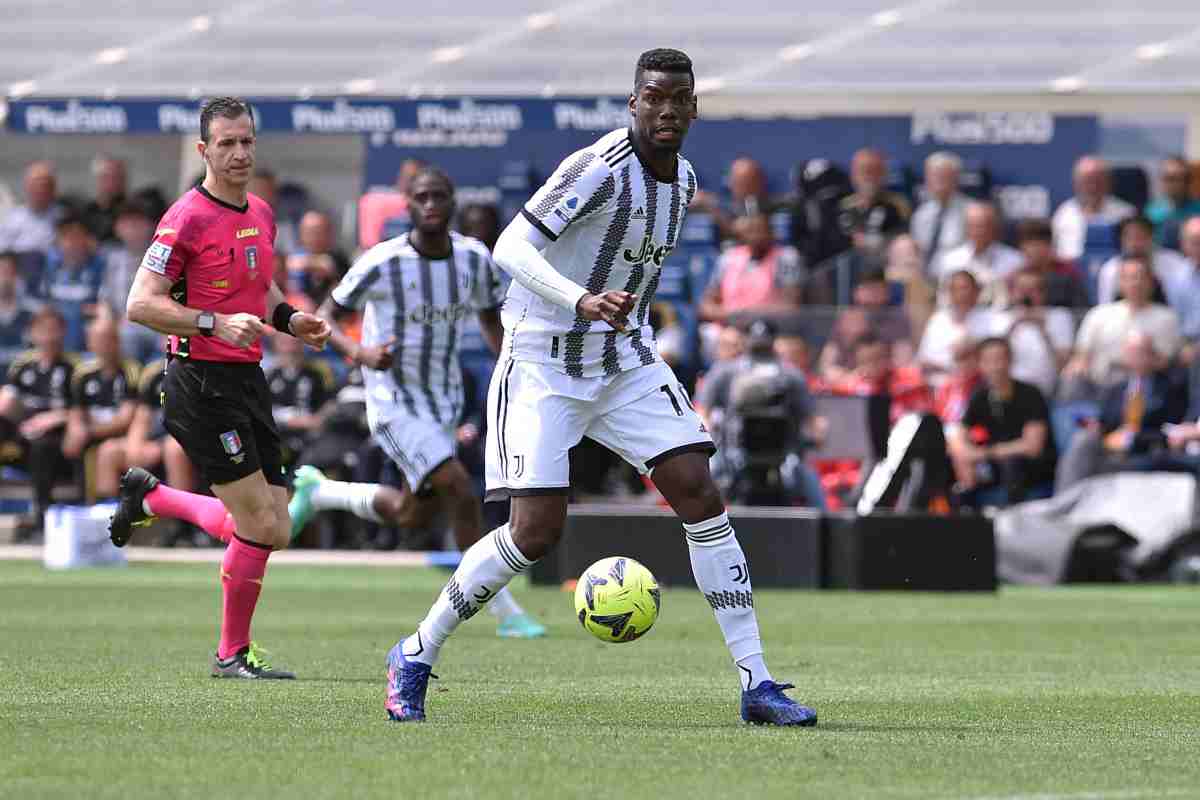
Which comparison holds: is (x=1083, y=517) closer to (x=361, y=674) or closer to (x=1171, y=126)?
(x=1171, y=126)

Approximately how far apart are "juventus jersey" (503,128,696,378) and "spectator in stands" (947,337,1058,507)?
36.4 feet

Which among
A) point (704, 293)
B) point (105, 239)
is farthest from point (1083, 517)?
point (105, 239)

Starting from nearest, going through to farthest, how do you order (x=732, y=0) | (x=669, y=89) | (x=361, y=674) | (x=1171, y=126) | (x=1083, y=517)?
(x=669, y=89) < (x=361, y=674) < (x=1083, y=517) < (x=1171, y=126) < (x=732, y=0)

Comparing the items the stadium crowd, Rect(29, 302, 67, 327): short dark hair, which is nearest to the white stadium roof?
the stadium crowd

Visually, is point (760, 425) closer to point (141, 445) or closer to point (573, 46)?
point (141, 445)

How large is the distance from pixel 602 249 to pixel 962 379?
11619 mm

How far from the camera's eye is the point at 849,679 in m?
8.95

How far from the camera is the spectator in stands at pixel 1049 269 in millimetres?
19109

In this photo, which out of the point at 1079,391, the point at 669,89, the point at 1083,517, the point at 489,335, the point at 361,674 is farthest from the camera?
the point at 1079,391

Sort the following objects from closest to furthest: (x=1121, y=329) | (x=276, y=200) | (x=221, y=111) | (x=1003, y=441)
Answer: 1. (x=221, y=111)
2. (x=1003, y=441)
3. (x=1121, y=329)
4. (x=276, y=200)

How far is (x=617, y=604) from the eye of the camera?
301 inches

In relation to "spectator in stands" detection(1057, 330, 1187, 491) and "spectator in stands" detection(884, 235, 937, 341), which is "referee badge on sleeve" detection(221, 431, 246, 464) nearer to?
"spectator in stands" detection(1057, 330, 1187, 491)

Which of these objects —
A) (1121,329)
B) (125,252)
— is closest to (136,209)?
(125,252)

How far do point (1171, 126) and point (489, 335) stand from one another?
12491 millimetres
